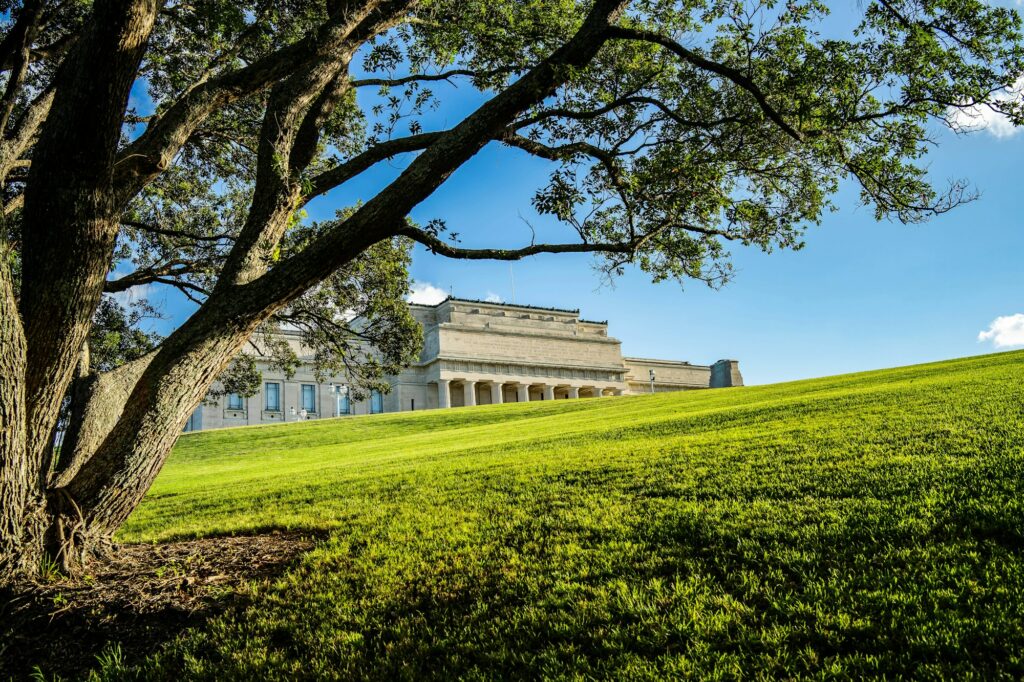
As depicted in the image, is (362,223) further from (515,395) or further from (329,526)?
(515,395)

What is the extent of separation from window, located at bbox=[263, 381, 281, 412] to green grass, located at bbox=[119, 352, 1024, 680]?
47.8 m

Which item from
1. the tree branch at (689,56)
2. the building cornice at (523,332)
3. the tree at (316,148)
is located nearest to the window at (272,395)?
the building cornice at (523,332)

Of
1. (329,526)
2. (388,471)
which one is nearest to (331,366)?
(388,471)

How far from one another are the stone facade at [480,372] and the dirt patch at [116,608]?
149 ft

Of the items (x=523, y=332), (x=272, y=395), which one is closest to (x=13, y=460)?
(x=272, y=395)

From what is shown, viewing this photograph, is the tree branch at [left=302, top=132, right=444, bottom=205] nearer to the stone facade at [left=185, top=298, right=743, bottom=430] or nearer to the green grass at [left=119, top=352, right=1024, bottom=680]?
the green grass at [left=119, top=352, right=1024, bottom=680]

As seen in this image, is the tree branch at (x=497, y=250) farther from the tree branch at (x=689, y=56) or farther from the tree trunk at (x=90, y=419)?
the tree trunk at (x=90, y=419)

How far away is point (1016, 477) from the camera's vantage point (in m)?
5.09

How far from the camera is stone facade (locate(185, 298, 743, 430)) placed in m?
53.6

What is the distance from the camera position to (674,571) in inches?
170

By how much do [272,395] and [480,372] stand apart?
18754 millimetres

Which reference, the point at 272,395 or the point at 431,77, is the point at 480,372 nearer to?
the point at 272,395

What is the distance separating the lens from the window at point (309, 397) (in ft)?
182

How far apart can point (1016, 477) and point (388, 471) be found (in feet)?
30.2
